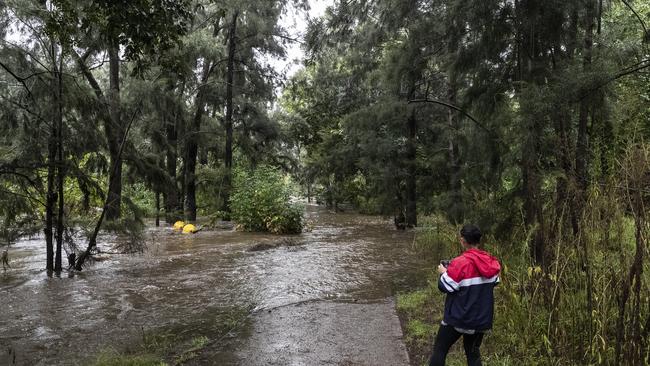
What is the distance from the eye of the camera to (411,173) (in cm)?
1694

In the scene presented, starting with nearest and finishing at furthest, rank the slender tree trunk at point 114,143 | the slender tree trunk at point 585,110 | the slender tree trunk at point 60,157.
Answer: the slender tree trunk at point 585,110, the slender tree trunk at point 60,157, the slender tree trunk at point 114,143

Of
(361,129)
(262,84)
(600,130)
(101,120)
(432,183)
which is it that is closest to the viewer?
(600,130)

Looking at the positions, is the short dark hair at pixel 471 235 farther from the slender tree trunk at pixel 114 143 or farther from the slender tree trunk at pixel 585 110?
the slender tree trunk at pixel 114 143

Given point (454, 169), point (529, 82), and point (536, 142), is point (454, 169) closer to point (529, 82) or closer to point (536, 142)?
point (529, 82)

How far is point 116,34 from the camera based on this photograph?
493cm

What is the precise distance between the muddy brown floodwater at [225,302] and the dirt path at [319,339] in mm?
14

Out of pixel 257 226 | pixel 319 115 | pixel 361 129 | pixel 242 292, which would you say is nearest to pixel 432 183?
pixel 361 129

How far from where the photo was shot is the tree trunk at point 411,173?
16.9 m

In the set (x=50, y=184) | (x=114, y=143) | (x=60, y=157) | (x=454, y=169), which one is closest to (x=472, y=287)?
(x=60, y=157)

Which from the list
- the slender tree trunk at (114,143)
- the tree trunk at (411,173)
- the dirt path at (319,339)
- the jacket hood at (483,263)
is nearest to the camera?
the jacket hood at (483,263)

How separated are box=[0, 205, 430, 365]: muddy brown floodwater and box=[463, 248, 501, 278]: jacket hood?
1625 millimetres

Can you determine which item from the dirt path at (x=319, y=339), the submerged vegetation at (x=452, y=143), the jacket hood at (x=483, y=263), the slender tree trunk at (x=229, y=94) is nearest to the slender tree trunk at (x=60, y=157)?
the submerged vegetation at (x=452, y=143)

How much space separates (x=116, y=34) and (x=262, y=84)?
60.8 ft

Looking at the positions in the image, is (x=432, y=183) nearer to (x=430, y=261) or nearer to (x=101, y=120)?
(x=430, y=261)
